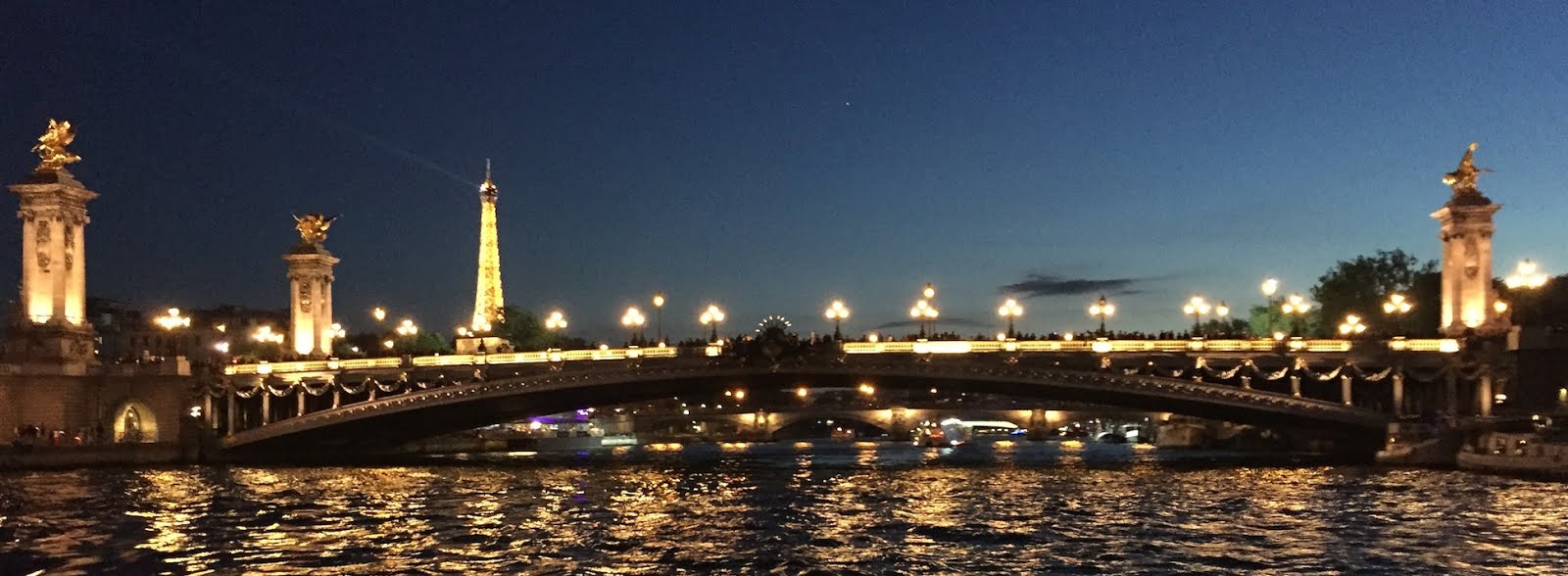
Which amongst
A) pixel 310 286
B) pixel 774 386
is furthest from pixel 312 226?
pixel 774 386

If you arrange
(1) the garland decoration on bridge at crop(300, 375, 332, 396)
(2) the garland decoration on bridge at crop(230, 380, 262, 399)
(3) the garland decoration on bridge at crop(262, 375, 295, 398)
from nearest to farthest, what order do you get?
(1) the garland decoration on bridge at crop(300, 375, 332, 396), (3) the garland decoration on bridge at crop(262, 375, 295, 398), (2) the garland decoration on bridge at crop(230, 380, 262, 399)

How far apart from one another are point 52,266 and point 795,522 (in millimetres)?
52209

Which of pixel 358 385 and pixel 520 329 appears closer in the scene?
pixel 358 385

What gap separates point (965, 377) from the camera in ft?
216

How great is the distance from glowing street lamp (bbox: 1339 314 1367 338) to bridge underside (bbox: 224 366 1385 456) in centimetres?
428

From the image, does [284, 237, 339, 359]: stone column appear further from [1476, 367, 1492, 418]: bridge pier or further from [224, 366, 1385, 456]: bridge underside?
[1476, 367, 1492, 418]: bridge pier

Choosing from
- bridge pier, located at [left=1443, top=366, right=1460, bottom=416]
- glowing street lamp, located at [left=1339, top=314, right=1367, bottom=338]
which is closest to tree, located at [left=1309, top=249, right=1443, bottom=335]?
glowing street lamp, located at [left=1339, top=314, right=1367, bottom=338]

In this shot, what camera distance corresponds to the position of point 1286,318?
106 metres

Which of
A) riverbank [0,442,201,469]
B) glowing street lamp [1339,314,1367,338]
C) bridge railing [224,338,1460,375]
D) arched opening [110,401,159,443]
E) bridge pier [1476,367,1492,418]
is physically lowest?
riverbank [0,442,201,469]

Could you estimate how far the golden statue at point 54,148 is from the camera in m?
78.9

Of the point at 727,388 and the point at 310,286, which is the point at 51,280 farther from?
the point at 727,388

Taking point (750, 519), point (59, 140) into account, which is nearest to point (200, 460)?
point (59, 140)

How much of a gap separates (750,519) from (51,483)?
28.3 meters

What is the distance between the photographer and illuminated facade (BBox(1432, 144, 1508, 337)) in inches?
2721
